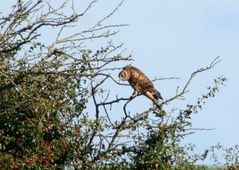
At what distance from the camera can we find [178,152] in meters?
15.4

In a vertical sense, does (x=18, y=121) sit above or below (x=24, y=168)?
above

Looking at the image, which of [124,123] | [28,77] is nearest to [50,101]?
[28,77]

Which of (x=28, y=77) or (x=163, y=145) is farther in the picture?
(x=163, y=145)

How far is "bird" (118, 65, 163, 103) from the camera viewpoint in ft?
52.1

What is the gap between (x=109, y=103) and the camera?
14.8 metres

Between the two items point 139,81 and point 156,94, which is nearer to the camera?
point 156,94

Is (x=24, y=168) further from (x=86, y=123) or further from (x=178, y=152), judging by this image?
(x=178, y=152)

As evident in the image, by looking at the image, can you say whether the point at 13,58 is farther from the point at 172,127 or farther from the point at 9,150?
the point at 172,127

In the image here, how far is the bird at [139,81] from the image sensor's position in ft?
52.1

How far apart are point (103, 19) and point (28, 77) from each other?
1717mm

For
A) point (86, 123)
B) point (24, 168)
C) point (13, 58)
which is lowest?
point (24, 168)

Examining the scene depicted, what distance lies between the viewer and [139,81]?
16422 millimetres

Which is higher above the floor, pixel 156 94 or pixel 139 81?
pixel 139 81

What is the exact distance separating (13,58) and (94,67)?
1.75m
